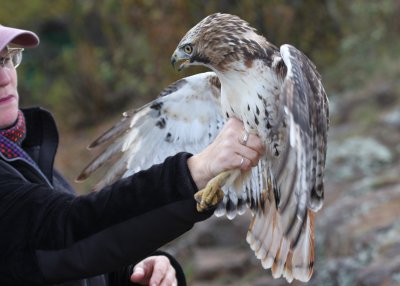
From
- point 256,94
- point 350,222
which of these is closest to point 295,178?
point 256,94

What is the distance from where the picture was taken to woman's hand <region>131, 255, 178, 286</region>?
3.13 meters

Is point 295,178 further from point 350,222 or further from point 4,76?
point 350,222

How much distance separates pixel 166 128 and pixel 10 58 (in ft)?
4.26

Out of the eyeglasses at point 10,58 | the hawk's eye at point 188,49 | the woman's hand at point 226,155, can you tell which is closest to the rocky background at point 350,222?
the hawk's eye at point 188,49

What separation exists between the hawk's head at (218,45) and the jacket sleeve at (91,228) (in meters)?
0.76

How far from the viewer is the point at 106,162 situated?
4031 millimetres

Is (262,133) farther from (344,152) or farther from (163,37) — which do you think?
(163,37)

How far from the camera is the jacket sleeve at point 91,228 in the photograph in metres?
2.46

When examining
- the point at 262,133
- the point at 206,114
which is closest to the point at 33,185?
the point at 262,133

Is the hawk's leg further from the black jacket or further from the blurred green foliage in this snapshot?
the blurred green foliage

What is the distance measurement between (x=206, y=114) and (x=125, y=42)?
31.4 ft

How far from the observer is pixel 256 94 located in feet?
10.5

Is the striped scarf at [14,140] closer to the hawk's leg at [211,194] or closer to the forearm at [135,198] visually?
the forearm at [135,198]

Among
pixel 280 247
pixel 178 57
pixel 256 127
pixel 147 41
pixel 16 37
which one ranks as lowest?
pixel 147 41
